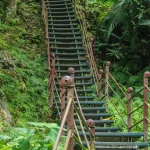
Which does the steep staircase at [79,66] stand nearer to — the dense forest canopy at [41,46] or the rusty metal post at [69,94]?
the dense forest canopy at [41,46]

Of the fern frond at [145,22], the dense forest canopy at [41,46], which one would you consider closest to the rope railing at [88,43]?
the dense forest canopy at [41,46]

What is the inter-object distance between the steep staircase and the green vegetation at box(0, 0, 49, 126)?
51 cm

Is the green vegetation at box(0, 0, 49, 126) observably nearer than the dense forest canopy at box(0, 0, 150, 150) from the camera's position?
Yes

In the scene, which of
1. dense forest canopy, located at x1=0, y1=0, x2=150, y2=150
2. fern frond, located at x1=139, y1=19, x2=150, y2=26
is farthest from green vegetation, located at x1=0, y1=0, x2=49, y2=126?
fern frond, located at x1=139, y1=19, x2=150, y2=26

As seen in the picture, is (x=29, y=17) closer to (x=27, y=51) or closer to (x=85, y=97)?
(x=27, y=51)

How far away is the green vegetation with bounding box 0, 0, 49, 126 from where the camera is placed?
785 centimetres

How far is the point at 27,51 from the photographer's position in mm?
10852

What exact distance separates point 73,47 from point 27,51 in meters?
1.36

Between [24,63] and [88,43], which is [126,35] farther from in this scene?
[24,63]

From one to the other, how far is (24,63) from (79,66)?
1.48m

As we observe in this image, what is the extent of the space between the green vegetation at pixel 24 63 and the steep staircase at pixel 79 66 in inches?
20.0

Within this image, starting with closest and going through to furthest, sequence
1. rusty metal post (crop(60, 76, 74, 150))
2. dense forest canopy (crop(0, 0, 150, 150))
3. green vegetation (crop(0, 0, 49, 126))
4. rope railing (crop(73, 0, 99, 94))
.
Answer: rusty metal post (crop(60, 76, 74, 150)) < green vegetation (crop(0, 0, 49, 126)) < dense forest canopy (crop(0, 0, 150, 150)) < rope railing (crop(73, 0, 99, 94))

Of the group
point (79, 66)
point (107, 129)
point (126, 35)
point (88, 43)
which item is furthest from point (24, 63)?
point (107, 129)

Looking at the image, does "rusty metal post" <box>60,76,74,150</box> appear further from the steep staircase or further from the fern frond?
the fern frond
